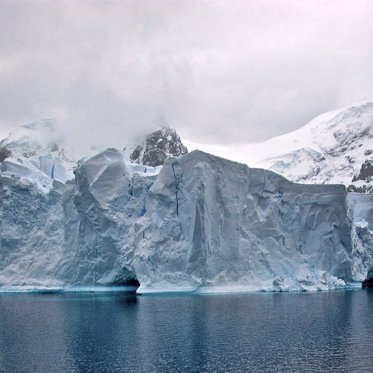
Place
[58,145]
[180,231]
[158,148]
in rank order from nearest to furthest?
[180,231] → [158,148] → [58,145]

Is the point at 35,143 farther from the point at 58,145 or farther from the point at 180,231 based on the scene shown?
the point at 180,231

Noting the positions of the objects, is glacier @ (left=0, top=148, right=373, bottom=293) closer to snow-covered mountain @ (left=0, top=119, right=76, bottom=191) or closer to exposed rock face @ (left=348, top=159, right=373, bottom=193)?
snow-covered mountain @ (left=0, top=119, right=76, bottom=191)

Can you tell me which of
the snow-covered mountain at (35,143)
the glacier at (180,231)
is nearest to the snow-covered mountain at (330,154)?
the snow-covered mountain at (35,143)

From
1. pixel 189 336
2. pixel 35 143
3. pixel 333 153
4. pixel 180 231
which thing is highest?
pixel 333 153

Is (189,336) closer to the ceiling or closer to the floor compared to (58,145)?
closer to the floor

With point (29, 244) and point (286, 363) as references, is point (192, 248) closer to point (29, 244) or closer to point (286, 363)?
point (29, 244)

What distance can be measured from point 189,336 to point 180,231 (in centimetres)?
1974

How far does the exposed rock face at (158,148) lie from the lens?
347 ft

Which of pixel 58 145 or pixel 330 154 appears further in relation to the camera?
pixel 330 154

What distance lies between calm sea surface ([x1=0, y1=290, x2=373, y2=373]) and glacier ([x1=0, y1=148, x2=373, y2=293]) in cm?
577

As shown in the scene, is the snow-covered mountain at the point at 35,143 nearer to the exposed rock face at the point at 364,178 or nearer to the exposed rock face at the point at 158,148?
the exposed rock face at the point at 158,148

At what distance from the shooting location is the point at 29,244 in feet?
176

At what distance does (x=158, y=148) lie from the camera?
107m

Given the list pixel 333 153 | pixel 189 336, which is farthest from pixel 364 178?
pixel 189 336
